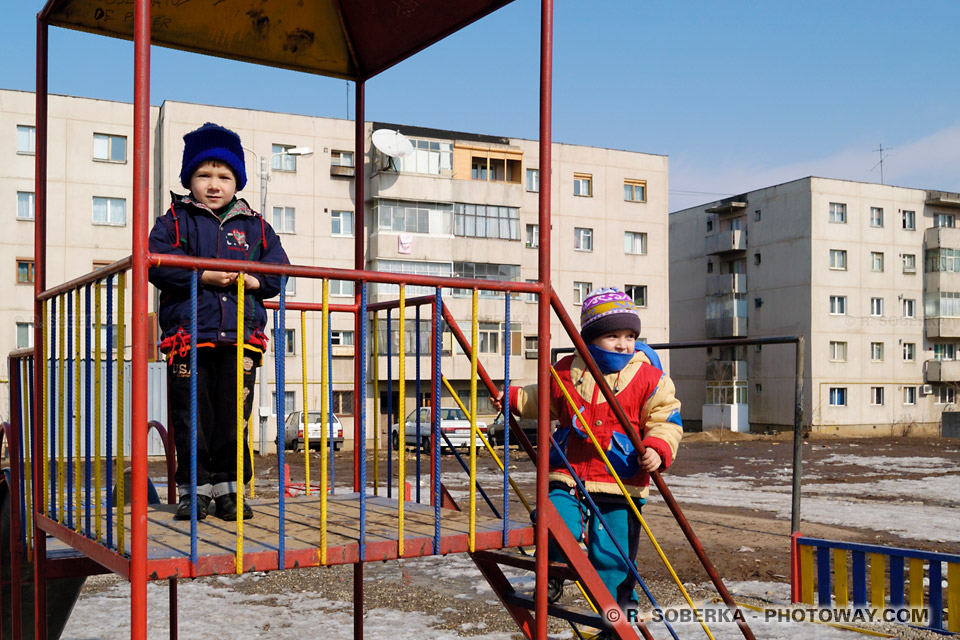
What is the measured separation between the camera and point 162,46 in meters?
5.07

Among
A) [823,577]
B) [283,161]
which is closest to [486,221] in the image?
[283,161]

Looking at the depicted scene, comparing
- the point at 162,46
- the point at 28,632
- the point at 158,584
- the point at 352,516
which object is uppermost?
the point at 162,46

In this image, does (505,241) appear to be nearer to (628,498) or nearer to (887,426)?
(887,426)

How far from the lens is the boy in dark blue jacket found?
3645 mm

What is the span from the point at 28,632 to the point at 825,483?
19800mm

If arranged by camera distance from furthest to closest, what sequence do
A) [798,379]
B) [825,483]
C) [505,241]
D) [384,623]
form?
[505,241] → [825,483] → [798,379] → [384,623]

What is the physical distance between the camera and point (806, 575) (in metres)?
7.92

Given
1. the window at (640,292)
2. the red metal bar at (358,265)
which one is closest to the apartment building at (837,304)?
the window at (640,292)

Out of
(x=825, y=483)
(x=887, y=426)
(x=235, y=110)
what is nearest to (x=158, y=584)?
(x=825, y=483)

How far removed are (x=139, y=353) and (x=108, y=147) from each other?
121 ft

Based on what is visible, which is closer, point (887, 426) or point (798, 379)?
point (798, 379)

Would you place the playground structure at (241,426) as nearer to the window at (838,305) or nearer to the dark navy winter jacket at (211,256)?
the dark navy winter jacket at (211,256)

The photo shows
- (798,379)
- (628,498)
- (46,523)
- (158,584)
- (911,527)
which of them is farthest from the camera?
(911,527)

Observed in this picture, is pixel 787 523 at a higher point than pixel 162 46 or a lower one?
lower
